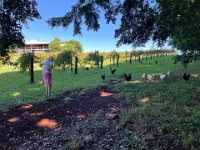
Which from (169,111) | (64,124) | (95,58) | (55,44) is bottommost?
(64,124)

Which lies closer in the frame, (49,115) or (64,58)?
(49,115)

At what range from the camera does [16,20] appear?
1087cm

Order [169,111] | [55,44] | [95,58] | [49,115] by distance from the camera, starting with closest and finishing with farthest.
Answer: [169,111] → [49,115] → [95,58] → [55,44]

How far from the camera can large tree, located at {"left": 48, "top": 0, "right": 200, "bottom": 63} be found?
8.84m

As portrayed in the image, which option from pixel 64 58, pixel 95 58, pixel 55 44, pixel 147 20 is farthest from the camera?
pixel 55 44

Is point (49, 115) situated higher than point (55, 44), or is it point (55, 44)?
point (55, 44)

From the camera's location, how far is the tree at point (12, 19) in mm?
10484

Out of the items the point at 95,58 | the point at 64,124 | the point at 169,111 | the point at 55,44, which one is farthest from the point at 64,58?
the point at 55,44

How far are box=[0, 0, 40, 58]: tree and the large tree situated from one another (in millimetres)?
1203

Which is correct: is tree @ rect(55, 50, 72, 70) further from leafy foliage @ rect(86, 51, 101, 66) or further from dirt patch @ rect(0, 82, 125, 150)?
dirt patch @ rect(0, 82, 125, 150)

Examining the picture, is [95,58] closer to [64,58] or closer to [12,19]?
[64,58]

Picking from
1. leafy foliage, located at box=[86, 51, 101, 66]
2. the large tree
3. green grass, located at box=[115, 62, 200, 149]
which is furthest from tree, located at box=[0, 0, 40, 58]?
leafy foliage, located at box=[86, 51, 101, 66]

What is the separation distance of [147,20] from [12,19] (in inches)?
220

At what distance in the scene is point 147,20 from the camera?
1278 centimetres
